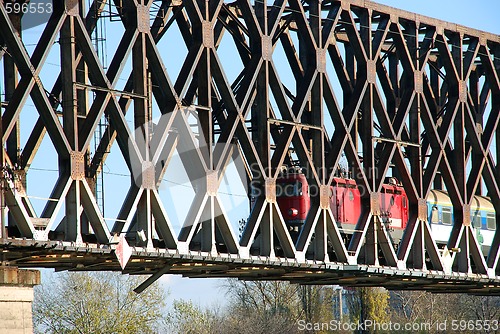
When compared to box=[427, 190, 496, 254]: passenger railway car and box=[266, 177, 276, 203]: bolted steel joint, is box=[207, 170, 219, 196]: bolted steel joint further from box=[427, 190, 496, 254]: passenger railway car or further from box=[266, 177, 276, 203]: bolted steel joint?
box=[427, 190, 496, 254]: passenger railway car

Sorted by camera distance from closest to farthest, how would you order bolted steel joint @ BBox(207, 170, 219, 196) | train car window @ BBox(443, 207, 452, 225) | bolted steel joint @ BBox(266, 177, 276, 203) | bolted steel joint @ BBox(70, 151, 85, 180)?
1. bolted steel joint @ BBox(70, 151, 85, 180)
2. bolted steel joint @ BBox(207, 170, 219, 196)
3. bolted steel joint @ BBox(266, 177, 276, 203)
4. train car window @ BBox(443, 207, 452, 225)

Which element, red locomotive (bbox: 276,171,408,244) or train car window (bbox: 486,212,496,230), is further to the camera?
train car window (bbox: 486,212,496,230)

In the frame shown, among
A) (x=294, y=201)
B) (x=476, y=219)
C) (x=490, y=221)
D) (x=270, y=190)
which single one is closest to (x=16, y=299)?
(x=270, y=190)

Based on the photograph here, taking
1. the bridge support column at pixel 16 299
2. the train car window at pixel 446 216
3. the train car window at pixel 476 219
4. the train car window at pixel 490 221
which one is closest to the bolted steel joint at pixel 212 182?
the bridge support column at pixel 16 299

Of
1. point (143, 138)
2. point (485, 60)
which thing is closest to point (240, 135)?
point (143, 138)

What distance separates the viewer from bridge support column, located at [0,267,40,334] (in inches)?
1219

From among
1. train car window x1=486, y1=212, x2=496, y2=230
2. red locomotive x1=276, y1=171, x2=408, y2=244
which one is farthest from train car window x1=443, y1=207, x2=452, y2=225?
train car window x1=486, y1=212, x2=496, y2=230

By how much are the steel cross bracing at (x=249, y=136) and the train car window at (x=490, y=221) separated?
1.73 meters

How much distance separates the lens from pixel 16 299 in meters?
Answer: 31.5

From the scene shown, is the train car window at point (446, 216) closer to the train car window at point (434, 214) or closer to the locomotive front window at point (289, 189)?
the train car window at point (434, 214)

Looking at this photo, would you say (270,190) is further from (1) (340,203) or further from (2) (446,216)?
(2) (446,216)

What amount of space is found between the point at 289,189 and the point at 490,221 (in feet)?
53.0

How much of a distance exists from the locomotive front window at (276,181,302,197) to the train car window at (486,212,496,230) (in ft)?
51.4

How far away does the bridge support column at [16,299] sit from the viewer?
30953 millimetres
